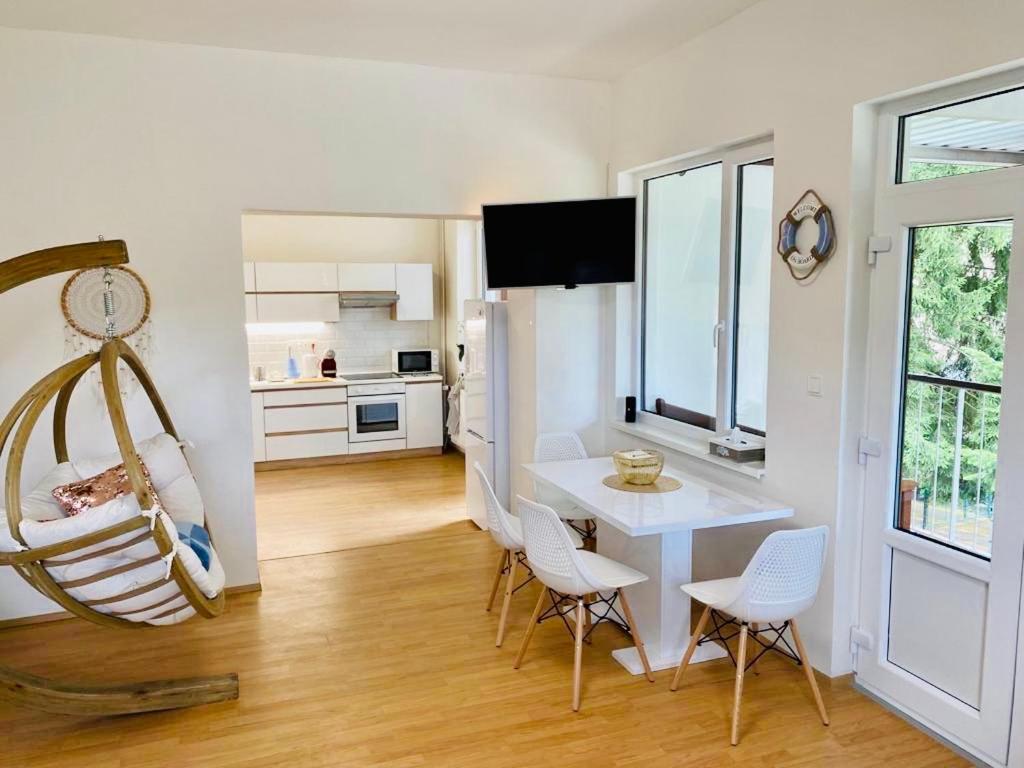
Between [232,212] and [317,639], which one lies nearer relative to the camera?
[317,639]

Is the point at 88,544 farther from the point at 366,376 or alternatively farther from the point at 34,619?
the point at 366,376

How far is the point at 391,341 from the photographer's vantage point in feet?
27.7

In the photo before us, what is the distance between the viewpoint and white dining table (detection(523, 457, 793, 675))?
338cm

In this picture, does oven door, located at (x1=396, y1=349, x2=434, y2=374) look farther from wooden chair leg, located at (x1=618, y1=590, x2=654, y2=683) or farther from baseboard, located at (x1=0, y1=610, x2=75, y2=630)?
wooden chair leg, located at (x1=618, y1=590, x2=654, y2=683)

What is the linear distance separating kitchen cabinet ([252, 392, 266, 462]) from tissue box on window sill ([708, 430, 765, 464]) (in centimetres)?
469

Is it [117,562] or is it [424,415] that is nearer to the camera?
[117,562]

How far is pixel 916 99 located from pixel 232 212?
3299 mm

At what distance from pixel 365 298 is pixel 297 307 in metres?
0.66

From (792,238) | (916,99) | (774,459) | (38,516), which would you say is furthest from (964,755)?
(38,516)

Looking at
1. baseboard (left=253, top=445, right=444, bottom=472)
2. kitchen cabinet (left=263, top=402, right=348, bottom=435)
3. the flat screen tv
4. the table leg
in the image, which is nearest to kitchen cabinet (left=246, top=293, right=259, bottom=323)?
kitchen cabinet (left=263, top=402, right=348, bottom=435)

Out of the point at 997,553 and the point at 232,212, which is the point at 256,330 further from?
the point at 997,553

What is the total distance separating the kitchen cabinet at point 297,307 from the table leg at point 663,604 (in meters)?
4.92

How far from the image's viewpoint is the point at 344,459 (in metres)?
7.82

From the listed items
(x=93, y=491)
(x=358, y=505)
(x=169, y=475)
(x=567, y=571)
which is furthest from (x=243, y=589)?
(x=567, y=571)
